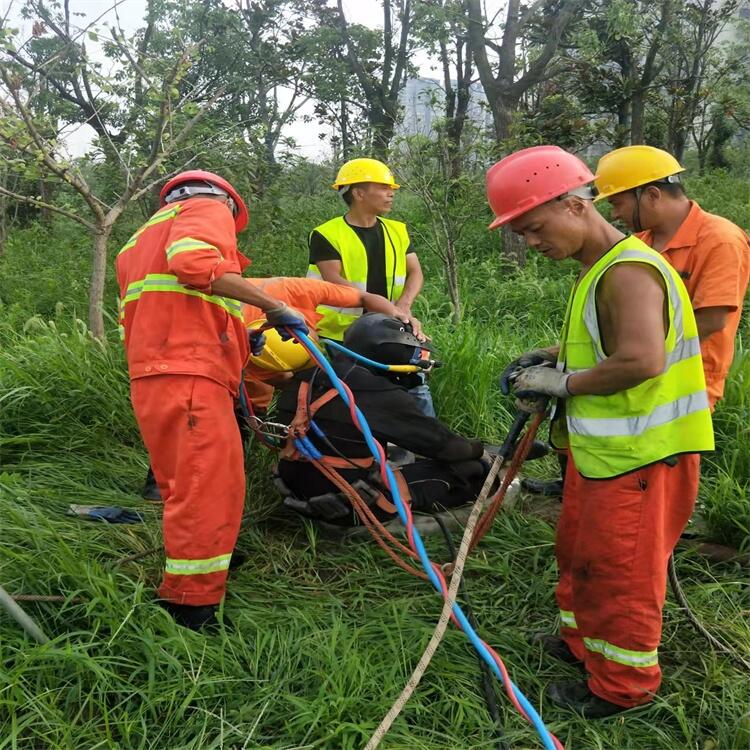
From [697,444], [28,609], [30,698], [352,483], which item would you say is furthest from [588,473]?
[28,609]

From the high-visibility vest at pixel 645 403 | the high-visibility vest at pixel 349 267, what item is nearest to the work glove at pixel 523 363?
the high-visibility vest at pixel 645 403

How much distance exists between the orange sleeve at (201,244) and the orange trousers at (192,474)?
14.9 inches

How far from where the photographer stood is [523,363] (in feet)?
7.30

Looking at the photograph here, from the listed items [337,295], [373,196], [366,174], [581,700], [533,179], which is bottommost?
[581,700]

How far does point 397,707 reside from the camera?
5.00 feet

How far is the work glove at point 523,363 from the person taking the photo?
213 centimetres

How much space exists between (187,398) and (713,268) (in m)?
2.04

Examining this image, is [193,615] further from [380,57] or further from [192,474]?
[380,57]

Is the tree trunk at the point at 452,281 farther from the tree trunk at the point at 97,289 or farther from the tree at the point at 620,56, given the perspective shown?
the tree at the point at 620,56

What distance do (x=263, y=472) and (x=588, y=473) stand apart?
1.96m

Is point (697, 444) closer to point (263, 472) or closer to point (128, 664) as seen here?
point (128, 664)

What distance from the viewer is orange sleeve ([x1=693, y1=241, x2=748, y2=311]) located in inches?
92.7

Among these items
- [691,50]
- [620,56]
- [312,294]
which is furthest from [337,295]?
[691,50]

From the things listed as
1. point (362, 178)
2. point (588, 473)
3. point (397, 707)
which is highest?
point (362, 178)
